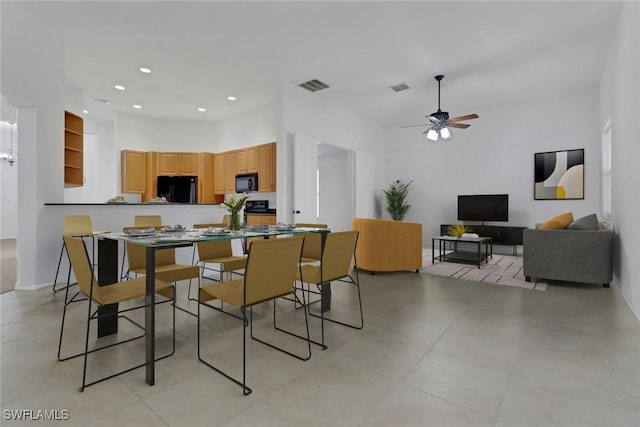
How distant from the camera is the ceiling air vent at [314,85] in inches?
221

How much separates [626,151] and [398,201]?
15.7 feet

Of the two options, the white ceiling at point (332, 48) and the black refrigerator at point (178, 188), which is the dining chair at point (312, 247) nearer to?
the white ceiling at point (332, 48)

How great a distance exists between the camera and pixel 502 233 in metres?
6.57

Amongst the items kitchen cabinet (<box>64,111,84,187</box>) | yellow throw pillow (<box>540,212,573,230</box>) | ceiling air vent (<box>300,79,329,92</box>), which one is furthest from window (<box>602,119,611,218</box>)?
kitchen cabinet (<box>64,111,84,187</box>)

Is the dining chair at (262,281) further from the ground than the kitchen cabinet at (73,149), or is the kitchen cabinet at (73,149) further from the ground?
the kitchen cabinet at (73,149)

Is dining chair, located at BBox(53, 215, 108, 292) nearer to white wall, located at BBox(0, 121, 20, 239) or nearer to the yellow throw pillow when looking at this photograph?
the yellow throw pillow

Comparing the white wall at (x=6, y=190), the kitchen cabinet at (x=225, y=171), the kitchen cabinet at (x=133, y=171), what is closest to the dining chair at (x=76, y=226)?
the kitchen cabinet at (x=225, y=171)

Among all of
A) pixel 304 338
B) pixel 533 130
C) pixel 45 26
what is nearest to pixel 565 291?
pixel 304 338

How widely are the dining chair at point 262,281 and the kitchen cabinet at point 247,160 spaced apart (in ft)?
15.9

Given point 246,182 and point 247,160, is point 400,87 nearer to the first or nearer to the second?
point 247,160

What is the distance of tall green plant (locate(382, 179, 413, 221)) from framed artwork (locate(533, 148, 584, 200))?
271cm

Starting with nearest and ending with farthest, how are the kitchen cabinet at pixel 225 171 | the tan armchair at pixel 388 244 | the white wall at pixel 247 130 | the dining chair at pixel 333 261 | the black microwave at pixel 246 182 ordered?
1. the dining chair at pixel 333 261
2. the tan armchair at pixel 388 244
3. the black microwave at pixel 246 182
4. the white wall at pixel 247 130
5. the kitchen cabinet at pixel 225 171

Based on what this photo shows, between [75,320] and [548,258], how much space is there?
5.06 metres

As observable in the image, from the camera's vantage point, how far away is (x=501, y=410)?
1.55 metres
